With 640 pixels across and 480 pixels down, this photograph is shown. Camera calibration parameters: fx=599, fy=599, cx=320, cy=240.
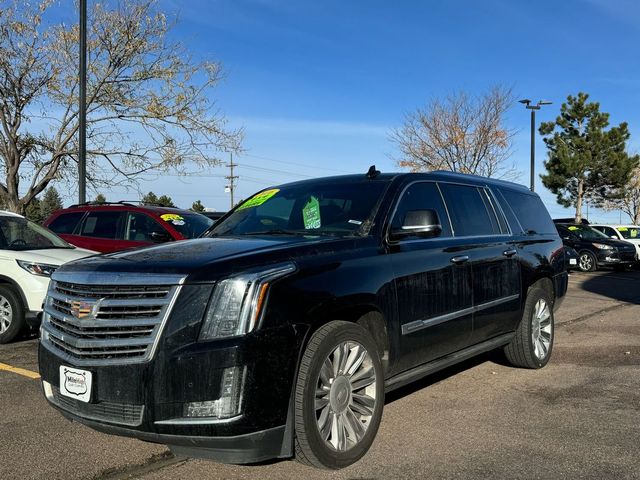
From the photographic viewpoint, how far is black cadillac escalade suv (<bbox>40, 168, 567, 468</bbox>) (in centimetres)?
301

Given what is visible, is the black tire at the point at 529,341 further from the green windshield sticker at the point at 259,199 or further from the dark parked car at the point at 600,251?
the dark parked car at the point at 600,251

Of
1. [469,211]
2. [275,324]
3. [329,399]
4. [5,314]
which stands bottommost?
[5,314]

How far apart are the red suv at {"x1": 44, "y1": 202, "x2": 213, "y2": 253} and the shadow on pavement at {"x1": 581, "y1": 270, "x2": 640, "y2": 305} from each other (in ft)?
28.7

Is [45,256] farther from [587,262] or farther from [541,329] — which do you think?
[587,262]

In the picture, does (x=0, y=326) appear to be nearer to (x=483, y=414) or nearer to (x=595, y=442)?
(x=483, y=414)

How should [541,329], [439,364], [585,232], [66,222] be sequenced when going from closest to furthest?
1. [439,364]
2. [541,329]
3. [66,222]
4. [585,232]

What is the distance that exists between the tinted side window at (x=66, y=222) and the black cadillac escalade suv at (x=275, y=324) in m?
6.20

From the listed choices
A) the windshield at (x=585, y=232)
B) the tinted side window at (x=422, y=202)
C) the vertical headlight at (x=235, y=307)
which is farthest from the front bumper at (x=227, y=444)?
the windshield at (x=585, y=232)

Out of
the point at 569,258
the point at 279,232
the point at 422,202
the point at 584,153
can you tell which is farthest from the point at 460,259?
the point at 584,153

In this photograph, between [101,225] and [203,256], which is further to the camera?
[101,225]

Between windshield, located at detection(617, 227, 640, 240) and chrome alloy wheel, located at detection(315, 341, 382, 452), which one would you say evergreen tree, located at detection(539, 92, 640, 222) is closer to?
windshield, located at detection(617, 227, 640, 240)

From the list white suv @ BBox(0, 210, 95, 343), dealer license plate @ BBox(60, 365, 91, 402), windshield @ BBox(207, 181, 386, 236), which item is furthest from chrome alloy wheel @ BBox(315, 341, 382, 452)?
white suv @ BBox(0, 210, 95, 343)

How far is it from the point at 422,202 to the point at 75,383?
2.80 meters

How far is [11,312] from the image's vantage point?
23.7ft
